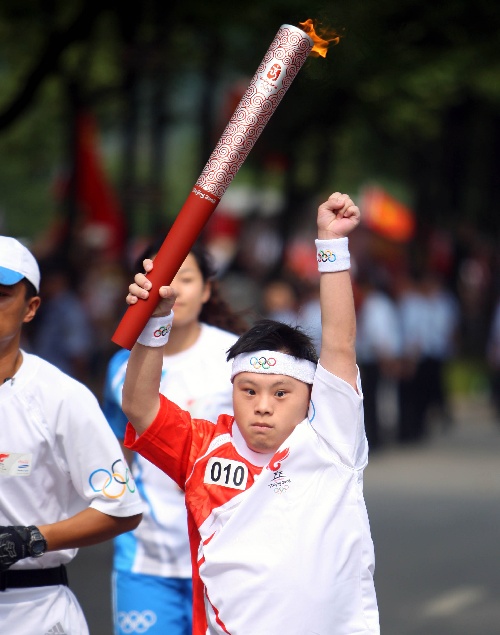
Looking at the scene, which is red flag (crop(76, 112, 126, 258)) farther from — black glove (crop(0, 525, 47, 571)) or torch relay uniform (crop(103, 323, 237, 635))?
black glove (crop(0, 525, 47, 571))

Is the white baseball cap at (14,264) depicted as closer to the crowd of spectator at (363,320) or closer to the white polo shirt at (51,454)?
the white polo shirt at (51,454)

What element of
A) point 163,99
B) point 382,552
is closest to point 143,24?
point 163,99

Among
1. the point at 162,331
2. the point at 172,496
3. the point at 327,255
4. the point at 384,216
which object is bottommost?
the point at 172,496

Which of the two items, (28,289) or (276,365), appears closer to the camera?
(276,365)

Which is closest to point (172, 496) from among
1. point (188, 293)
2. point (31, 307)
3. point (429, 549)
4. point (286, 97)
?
point (188, 293)

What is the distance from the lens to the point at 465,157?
95.4ft

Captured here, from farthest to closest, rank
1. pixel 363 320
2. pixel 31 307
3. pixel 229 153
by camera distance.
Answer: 1. pixel 363 320
2. pixel 31 307
3. pixel 229 153

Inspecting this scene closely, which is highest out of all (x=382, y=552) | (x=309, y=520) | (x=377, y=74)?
(x=377, y=74)

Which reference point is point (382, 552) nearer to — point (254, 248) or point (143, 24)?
point (143, 24)

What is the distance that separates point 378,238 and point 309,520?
27.6 meters

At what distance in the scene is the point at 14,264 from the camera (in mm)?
3738

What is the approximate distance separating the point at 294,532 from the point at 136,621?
1508mm

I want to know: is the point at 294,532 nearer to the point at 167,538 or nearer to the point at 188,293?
the point at 167,538

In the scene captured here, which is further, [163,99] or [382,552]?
[163,99]
